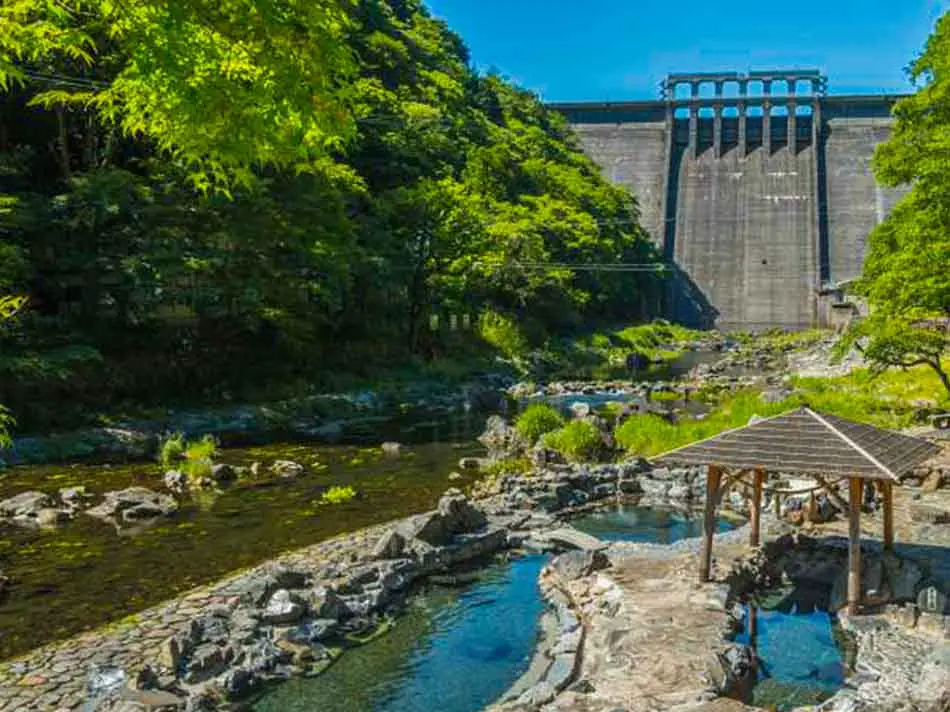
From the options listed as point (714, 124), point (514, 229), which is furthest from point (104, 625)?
point (714, 124)

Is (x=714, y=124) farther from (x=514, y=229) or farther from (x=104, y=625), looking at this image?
(x=104, y=625)

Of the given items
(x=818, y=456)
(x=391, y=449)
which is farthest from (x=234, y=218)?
(x=818, y=456)

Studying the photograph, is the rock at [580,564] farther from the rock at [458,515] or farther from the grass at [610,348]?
the grass at [610,348]

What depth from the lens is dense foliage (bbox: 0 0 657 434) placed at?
5348 millimetres

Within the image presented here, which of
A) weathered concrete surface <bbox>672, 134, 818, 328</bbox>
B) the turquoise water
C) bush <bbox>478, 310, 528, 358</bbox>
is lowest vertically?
the turquoise water

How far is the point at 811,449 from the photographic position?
12.3 metres

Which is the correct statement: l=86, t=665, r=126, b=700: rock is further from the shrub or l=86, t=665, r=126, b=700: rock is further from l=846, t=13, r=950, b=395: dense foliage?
l=846, t=13, r=950, b=395: dense foliage

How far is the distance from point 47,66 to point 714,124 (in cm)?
8102

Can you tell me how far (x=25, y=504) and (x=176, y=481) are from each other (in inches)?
140

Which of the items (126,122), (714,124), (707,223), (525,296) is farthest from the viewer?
(714,124)

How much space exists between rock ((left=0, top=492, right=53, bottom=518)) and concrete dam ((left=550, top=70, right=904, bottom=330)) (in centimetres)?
6972

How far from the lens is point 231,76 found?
5379 millimetres

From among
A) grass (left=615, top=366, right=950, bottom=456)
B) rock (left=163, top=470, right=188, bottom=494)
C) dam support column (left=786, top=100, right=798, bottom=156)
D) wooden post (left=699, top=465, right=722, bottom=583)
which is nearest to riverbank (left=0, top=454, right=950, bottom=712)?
wooden post (left=699, top=465, right=722, bottom=583)

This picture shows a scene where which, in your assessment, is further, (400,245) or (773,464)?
(400,245)
